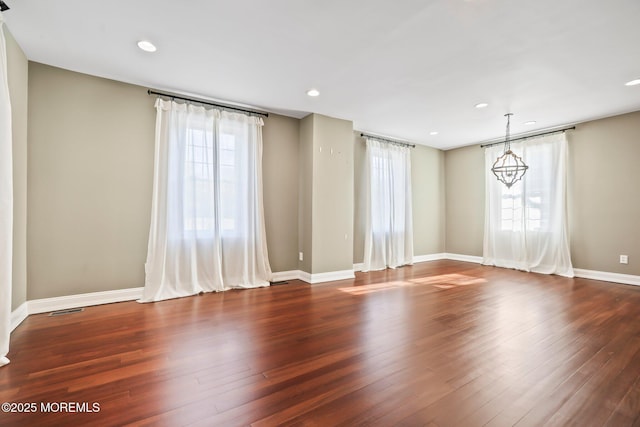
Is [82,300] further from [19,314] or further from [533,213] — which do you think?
[533,213]

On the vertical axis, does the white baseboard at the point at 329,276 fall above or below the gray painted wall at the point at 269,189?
below

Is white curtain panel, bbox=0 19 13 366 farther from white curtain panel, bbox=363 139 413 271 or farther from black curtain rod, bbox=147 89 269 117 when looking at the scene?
white curtain panel, bbox=363 139 413 271

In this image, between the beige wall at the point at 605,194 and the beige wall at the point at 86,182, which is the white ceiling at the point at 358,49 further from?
the beige wall at the point at 605,194

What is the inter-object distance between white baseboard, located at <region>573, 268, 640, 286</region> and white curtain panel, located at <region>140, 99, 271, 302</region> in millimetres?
5560

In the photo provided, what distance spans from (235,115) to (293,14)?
2.27 metres

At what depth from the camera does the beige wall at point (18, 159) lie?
266cm

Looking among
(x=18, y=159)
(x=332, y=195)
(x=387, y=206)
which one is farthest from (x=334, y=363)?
(x=387, y=206)

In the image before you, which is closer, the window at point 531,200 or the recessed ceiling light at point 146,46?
the recessed ceiling light at point 146,46

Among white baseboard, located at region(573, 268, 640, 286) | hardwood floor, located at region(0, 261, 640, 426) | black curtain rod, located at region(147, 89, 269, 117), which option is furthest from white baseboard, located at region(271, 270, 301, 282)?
white baseboard, located at region(573, 268, 640, 286)

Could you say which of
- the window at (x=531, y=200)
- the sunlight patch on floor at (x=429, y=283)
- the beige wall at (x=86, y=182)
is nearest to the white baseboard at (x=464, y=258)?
the window at (x=531, y=200)

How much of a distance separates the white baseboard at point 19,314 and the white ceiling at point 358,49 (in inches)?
103

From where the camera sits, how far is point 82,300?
3318 millimetres

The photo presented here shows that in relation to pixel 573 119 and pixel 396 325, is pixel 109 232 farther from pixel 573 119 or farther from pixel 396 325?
pixel 573 119

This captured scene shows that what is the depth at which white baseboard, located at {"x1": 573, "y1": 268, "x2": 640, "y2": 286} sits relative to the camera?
14.9 feet
